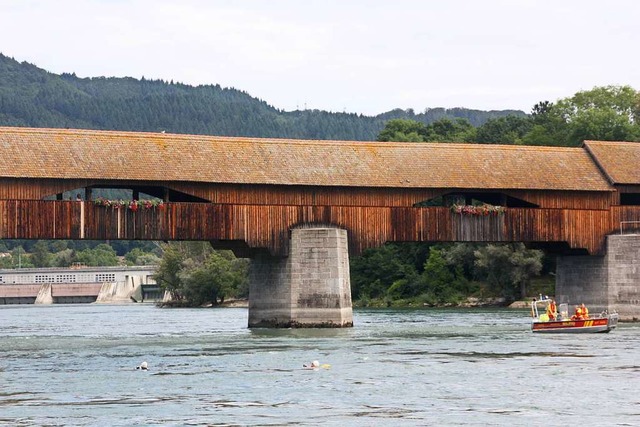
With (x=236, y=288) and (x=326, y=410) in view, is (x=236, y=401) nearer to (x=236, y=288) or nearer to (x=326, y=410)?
(x=326, y=410)

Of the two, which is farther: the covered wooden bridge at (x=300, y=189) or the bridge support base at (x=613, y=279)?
the bridge support base at (x=613, y=279)

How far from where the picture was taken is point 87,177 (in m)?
51.6

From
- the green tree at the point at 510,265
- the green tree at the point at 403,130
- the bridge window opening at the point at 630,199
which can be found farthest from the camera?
the green tree at the point at 403,130

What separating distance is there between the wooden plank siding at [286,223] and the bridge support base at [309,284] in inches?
39.0

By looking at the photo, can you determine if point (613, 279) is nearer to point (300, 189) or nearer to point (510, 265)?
point (300, 189)

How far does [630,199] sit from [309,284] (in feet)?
57.8

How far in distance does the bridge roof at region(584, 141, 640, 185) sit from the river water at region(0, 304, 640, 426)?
9373mm

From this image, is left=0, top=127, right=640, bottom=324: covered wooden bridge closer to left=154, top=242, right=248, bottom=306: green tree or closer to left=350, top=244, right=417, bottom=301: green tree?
left=350, top=244, right=417, bottom=301: green tree

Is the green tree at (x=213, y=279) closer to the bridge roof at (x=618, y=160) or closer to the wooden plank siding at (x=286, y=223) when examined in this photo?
the bridge roof at (x=618, y=160)

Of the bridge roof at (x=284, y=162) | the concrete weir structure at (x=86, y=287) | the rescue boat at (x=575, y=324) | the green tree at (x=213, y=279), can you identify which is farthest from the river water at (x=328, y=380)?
the concrete weir structure at (x=86, y=287)

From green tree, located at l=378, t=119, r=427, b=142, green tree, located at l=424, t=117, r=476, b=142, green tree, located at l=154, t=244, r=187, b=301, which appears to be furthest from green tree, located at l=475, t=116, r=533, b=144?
green tree, located at l=154, t=244, r=187, b=301

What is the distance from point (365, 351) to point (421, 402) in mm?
12605

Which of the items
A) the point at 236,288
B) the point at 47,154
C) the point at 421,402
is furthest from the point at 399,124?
the point at 421,402

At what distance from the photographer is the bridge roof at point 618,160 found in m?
60.1
